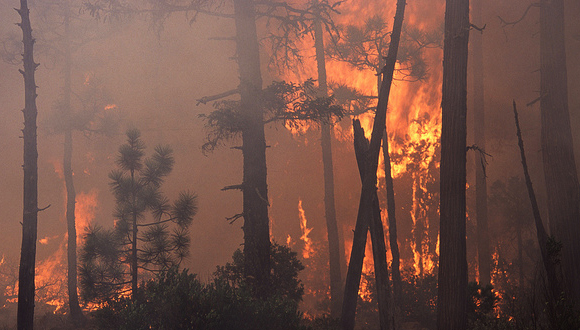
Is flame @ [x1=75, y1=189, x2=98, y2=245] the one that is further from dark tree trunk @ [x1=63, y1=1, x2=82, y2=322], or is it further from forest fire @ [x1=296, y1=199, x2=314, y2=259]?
forest fire @ [x1=296, y1=199, x2=314, y2=259]

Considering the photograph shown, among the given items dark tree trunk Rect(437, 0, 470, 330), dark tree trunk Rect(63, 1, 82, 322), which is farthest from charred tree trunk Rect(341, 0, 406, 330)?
dark tree trunk Rect(63, 1, 82, 322)

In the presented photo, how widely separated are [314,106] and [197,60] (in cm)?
2699

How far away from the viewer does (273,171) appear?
29.4 metres

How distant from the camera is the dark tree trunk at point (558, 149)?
8.48m

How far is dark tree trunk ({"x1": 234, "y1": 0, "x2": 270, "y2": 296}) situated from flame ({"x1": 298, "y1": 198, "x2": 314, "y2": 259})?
678 inches

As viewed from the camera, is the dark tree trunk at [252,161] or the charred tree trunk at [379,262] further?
the dark tree trunk at [252,161]

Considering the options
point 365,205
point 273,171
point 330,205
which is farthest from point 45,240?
point 365,205

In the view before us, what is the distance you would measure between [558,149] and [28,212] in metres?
11.9

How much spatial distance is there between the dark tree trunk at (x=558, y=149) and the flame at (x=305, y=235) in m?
18.1

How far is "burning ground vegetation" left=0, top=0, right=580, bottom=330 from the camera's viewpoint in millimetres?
8828

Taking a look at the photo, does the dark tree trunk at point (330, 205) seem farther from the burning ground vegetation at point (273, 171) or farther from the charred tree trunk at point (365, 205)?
the charred tree trunk at point (365, 205)

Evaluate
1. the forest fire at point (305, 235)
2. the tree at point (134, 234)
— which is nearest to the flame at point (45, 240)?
the forest fire at point (305, 235)

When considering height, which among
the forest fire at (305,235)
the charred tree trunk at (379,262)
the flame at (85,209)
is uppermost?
the flame at (85,209)

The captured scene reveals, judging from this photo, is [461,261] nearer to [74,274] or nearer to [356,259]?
[356,259]
